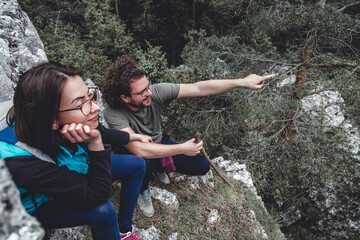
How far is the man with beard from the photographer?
243 centimetres

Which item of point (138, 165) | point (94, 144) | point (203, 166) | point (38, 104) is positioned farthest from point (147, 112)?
point (38, 104)

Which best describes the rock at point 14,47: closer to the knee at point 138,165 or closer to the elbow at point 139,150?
the elbow at point 139,150

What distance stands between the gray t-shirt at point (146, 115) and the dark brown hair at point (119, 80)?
0.12 m

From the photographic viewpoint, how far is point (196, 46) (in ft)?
19.5

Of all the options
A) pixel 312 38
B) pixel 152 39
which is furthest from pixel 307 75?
pixel 152 39

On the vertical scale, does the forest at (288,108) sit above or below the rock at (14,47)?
below

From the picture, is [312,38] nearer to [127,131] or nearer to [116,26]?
[127,131]

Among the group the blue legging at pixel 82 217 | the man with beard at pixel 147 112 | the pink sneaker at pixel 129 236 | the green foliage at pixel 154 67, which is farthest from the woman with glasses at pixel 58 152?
the green foliage at pixel 154 67

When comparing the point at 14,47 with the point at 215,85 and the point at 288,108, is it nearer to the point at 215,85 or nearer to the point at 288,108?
the point at 215,85

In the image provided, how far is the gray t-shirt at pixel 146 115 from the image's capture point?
8.48 ft

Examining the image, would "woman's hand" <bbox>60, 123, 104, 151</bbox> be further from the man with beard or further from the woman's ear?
the man with beard

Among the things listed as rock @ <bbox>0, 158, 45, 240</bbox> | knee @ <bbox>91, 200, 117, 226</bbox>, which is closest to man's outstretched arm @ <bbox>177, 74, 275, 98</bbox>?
knee @ <bbox>91, 200, 117, 226</bbox>

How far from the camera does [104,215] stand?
5.29ft

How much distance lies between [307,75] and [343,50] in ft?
3.39
